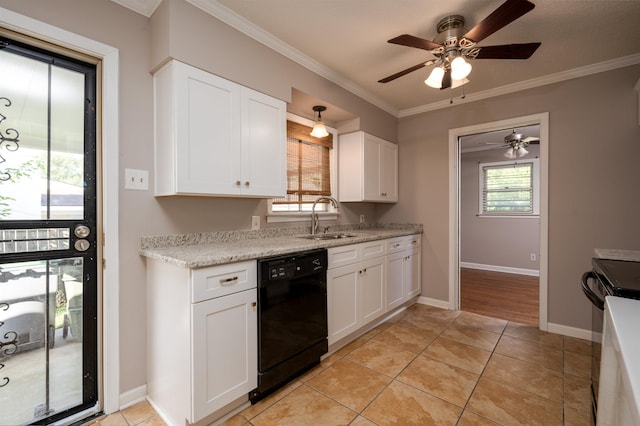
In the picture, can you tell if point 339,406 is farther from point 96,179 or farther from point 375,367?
point 96,179

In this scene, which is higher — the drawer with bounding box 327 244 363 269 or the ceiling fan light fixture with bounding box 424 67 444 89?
the ceiling fan light fixture with bounding box 424 67 444 89

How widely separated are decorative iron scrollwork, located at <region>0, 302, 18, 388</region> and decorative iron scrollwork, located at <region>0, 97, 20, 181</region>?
0.64 m

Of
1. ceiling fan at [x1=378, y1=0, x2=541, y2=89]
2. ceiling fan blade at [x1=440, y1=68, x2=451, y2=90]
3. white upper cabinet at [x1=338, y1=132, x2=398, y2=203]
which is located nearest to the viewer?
ceiling fan at [x1=378, y1=0, x2=541, y2=89]

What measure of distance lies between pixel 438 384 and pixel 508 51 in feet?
7.35

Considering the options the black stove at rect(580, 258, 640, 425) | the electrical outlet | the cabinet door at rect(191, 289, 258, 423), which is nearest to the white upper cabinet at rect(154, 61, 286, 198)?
the electrical outlet

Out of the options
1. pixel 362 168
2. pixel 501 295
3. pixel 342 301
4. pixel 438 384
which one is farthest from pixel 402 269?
pixel 501 295

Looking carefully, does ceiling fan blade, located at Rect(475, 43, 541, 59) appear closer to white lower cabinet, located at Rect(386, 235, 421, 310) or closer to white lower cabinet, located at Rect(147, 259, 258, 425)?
white lower cabinet, located at Rect(386, 235, 421, 310)

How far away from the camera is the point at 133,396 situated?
5.74 feet

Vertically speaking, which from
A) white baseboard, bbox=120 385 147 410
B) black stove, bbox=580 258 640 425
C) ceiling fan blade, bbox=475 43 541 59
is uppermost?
ceiling fan blade, bbox=475 43 541 59

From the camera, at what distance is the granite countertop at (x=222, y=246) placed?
1496 millimetres

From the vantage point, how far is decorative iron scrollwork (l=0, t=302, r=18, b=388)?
1432 mm

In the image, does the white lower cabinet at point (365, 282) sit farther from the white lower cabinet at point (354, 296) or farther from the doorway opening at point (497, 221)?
the doorway opening at point (497, 221)

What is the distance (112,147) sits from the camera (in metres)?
1.67

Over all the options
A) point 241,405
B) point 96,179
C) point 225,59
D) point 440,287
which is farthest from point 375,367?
point 225,59
